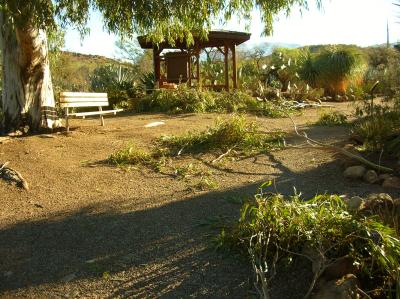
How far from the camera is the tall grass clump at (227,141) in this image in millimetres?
8180

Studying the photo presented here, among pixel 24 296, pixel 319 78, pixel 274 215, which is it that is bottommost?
pixel 24 296

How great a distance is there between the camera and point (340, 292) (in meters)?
2.81

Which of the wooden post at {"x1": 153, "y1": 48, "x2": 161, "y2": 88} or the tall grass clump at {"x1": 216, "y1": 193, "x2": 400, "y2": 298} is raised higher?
the wooden post at {"x1": 153, "y1": 48, "x2": 161, "y2": 88}

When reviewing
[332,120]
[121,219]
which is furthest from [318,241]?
[332,120]

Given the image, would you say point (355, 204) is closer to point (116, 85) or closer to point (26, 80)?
point (26, 80)

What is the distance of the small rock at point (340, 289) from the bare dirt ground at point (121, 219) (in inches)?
15.1

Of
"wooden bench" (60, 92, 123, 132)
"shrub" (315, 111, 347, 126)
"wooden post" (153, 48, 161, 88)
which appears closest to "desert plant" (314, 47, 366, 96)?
"wooden post" (153, 48, 161, 88)

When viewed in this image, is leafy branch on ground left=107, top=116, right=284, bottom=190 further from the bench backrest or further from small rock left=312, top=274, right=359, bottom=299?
small rock left=312, top=274, right=359, bottom=299

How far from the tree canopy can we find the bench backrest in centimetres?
146

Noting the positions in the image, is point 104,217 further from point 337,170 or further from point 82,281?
point 337,170

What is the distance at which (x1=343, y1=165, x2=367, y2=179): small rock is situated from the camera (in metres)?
5.83

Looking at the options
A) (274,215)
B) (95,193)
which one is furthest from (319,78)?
(274,215)

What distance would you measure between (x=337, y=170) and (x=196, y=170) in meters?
1.98

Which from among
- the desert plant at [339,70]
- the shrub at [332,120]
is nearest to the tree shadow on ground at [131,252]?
the shrub at [332,120]
